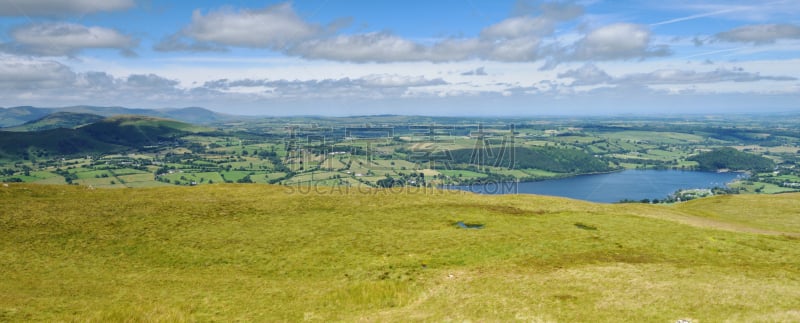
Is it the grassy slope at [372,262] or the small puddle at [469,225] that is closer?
the grassy slope at [372,262]

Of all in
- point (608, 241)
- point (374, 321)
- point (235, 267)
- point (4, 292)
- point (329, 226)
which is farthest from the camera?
point (329, 226)

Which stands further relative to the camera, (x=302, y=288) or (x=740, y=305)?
(x=302, y=288)

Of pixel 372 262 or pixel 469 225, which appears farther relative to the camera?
pixel 469 225

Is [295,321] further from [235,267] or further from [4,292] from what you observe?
[4,292]

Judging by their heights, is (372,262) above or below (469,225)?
below

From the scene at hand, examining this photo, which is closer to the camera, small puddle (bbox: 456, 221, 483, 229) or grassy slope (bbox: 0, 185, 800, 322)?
grassy slope (bbox: 0, 185, 800, 322)

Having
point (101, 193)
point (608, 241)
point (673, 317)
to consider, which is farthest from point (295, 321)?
point (101, 193)

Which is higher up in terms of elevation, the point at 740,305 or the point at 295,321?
the point at 740,305

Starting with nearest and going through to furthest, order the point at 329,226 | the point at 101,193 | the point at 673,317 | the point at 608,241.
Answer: the point at 673,317, the point at 608,241, the point at 329,226, the point at 101,193
